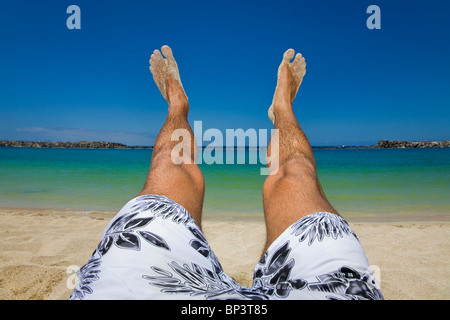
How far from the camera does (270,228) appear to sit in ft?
3.59

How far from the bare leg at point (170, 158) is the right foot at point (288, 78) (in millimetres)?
823

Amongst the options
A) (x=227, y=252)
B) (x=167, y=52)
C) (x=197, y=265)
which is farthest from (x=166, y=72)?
(x=197, y=265)

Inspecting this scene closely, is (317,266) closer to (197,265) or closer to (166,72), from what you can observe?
(197,265)

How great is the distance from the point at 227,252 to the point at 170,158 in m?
0.99

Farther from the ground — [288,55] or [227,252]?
[288,55]

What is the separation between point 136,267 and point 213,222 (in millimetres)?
2473

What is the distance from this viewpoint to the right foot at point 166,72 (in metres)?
2.60

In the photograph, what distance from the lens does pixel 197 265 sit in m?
0.73

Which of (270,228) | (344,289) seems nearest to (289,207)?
(270,228)

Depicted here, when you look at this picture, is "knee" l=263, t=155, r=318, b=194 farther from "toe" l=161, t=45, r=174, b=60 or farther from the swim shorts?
"toe" l=161, t=45, r=174, b=60

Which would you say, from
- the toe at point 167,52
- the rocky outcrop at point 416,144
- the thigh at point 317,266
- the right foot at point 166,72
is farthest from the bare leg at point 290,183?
the rocky outcrop at point 416,144

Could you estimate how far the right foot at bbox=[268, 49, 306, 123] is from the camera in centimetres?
238

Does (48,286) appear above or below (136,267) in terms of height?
below

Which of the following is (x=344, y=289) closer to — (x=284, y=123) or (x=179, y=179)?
(x=179, y=179)
